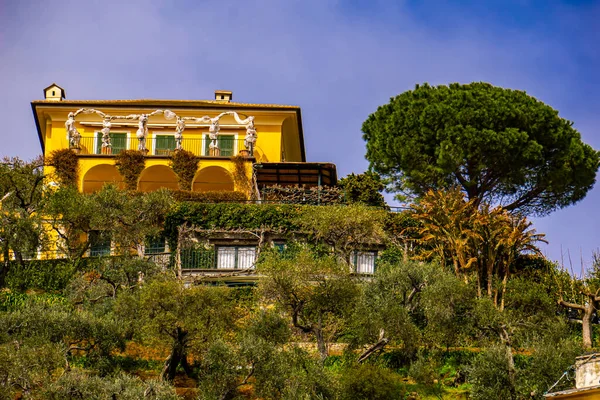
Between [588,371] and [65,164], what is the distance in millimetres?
33759

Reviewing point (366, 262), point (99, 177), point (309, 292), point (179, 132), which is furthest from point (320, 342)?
point (99, 177)

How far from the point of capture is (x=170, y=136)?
54844 millimetres

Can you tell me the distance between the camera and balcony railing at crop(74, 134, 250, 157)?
2140 inches

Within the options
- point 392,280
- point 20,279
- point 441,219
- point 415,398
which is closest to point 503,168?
point 441,219

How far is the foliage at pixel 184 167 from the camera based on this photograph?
51.9 m

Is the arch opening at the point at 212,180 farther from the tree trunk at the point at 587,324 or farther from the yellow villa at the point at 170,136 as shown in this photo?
the tree trunk at the point at 587,324

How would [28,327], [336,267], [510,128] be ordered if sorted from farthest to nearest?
[510,128] → [336,267] → [28,327]

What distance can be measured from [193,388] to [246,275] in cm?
962

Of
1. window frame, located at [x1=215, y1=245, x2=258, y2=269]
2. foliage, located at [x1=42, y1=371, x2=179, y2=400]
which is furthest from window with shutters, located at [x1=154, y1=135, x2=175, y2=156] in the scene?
foliage, located at [x1=42, y1=371, x2=179, y2=400]

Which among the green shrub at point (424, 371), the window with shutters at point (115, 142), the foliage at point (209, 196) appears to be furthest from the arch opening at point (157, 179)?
the green shrub at point (424, 371)

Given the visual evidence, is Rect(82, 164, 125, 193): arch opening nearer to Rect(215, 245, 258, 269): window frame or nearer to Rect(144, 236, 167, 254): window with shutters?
Rect(144, 236, 167, 254): window with shutters

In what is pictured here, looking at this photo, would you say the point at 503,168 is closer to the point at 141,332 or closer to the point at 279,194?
the point at 279,194

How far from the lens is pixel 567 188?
49812 mm

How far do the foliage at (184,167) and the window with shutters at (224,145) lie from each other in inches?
77.4
